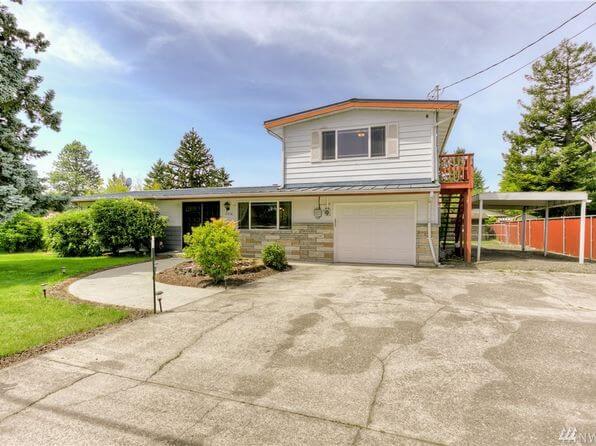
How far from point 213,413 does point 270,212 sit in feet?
33.1

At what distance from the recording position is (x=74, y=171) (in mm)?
52156

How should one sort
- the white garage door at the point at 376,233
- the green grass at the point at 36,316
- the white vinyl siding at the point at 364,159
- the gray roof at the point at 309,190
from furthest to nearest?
the white vinyl siding at the point at 364,159 < the white garage door at the point at 376,233 < the gray roof at the point at 309,190 < the green grass at the point at 36,316

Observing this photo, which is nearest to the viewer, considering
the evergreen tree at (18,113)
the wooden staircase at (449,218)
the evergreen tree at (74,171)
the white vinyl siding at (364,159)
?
the evergreen tree at (18,113)

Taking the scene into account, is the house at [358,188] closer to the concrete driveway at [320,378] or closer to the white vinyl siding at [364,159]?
the white vinyl siding at [364,159]

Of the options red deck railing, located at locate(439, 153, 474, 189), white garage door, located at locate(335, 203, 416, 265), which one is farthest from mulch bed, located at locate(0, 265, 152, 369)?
red deck railing, located at locate(439, 153, 474, 189)

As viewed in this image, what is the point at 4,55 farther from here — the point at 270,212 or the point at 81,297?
the point at 270,212

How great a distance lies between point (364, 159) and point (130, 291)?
881 cm

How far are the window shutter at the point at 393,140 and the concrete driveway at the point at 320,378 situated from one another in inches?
270

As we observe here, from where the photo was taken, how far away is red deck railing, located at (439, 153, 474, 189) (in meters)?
10.6

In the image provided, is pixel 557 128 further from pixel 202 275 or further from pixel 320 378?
pixel 320 378

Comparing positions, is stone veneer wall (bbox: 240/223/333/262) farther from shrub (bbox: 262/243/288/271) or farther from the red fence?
the red fence

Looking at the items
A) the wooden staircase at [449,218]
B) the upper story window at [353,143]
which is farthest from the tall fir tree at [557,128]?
the upper story window at [353,143]

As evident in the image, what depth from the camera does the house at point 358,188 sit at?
1060cm

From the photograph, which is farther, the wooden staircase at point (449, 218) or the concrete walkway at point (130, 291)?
the wooden staircase at point (449, 218)
